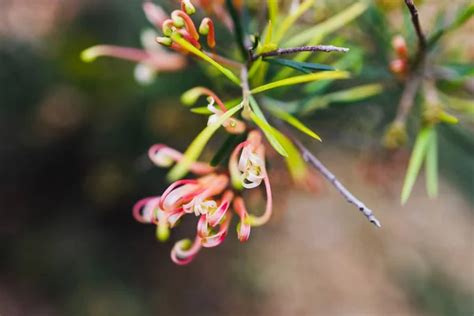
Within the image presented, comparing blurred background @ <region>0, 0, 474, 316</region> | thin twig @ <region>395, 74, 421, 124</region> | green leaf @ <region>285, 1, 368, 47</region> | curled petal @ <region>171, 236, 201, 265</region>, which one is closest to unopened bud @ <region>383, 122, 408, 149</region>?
thin twig @ <region>395, 74, 421, 124</region>

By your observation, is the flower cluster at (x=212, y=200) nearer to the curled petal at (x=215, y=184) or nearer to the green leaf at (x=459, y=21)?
the curled petal at (x=215, y=184)

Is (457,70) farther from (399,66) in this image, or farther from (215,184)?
(215,184)

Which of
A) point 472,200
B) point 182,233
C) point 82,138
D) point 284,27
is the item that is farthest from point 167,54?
point 472,200

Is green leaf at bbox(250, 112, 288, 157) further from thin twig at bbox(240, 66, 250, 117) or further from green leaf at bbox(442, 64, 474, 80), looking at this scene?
green leaf at bbox(442, 64, 474, 80)

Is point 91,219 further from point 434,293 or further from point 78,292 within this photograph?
point 434,293

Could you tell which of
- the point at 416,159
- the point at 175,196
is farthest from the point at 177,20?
the point at 416,159

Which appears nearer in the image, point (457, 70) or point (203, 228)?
point (203, 228)

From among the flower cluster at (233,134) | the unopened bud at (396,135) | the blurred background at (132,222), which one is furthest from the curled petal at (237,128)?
the blurred background at (132,222)
